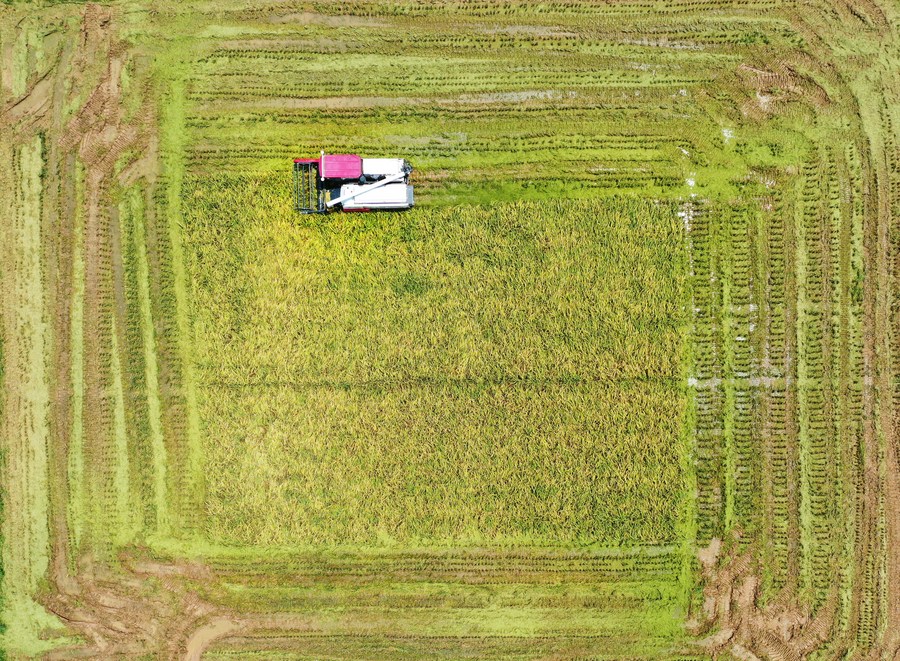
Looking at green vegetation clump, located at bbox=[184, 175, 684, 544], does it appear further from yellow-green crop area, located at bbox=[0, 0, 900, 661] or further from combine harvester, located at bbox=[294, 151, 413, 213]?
combine harvester, located at bbox=[294, 151, 413, 213]

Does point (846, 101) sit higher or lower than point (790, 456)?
higher

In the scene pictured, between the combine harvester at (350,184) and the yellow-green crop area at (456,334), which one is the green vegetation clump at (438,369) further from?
the combine harvester at (350,184)

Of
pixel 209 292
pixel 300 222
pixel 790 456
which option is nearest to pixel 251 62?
pixel 300 222

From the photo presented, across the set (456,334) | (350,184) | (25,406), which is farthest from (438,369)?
(25,406)

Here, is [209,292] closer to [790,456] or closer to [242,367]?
[242,367]

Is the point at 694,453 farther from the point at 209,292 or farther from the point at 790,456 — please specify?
the point at 209,292

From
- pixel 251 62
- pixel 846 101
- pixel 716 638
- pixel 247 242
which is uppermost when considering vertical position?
pixel 251 62

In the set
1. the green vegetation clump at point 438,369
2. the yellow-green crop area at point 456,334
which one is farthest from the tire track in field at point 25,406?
the green vegetation clump at point 438,369
